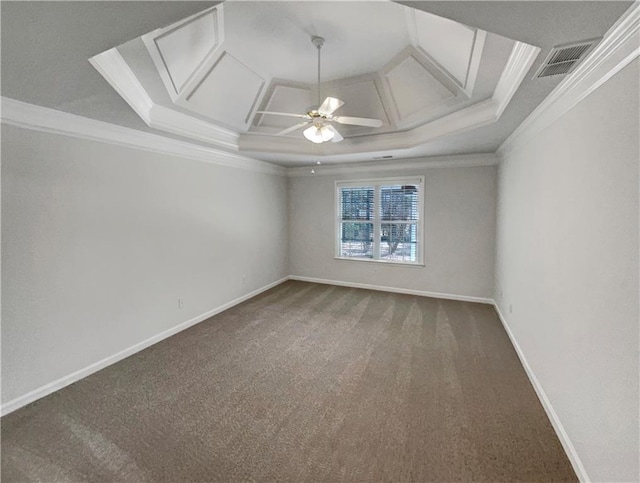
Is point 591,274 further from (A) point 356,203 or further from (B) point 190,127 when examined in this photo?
(A) point 356,203

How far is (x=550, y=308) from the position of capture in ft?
7.18

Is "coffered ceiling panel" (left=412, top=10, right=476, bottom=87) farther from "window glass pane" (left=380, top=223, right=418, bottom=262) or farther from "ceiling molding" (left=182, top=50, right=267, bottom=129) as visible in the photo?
"window glass pane" (left=380, top=223, right=418, bottom=262)

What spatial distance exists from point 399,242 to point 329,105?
3570 mm

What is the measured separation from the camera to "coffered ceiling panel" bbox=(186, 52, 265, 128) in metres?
2.77

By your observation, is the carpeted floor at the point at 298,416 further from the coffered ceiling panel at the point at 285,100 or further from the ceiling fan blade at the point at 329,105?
the coffered ceiling panel at the point at 285,100

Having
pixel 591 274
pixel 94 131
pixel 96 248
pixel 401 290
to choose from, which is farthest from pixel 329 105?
pixel 401 290

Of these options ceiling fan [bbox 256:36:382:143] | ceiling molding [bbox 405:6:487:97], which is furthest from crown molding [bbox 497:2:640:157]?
ceiling fan [bbox 256:36:382:143]

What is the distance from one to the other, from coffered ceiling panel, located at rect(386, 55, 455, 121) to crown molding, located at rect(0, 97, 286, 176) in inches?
99.1

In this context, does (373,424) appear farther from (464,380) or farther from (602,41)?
(602,41)

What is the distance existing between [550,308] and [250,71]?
3.46m

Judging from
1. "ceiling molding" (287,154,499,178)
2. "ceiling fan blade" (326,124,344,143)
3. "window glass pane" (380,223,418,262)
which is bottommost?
"window glass pane" (380,223,418,262)

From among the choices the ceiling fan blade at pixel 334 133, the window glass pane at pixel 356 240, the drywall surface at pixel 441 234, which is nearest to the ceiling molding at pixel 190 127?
the ceiling fan blade at pixel 334 133

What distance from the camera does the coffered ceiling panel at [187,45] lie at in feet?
6.87

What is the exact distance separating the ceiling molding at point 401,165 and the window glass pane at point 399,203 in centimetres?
36
